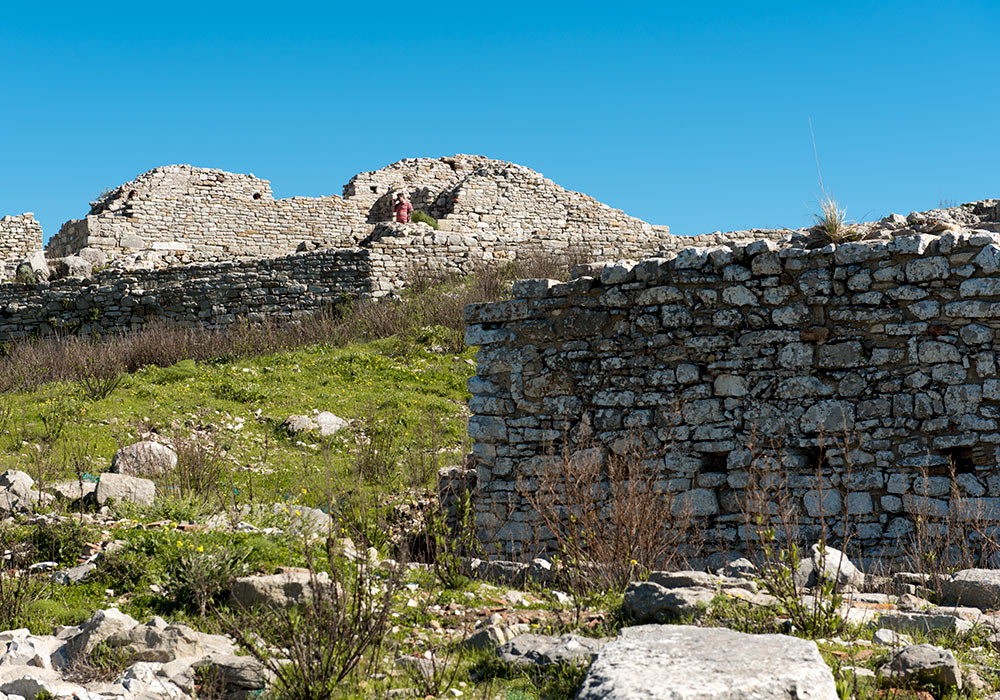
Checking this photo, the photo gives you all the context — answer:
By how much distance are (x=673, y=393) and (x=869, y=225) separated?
2230 millimetres

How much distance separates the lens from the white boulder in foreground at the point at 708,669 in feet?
10.3

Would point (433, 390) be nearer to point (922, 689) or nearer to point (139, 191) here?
point (922, 689)

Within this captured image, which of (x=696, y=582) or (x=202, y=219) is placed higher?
(x=202, y=219)

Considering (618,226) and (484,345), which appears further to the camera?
(618,226)

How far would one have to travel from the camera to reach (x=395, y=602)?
5.65 m

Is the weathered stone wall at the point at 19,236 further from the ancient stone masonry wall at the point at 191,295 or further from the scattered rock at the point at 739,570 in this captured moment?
the scattered rock at the point at 739,570

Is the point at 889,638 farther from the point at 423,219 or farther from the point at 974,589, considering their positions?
the point at 423,219

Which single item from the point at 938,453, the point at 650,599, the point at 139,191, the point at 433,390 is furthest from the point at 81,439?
the point at 139,191

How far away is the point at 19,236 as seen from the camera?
24.8 m

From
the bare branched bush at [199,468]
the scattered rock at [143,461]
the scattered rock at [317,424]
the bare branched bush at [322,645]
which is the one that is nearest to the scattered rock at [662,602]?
the bare branched bush at [322,645]

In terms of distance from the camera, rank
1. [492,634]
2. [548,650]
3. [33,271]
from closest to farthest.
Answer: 1. [548,650]
2. [492,634]
3. [33,271]

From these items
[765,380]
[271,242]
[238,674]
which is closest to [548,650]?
[238,674]

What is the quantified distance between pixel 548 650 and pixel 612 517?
77.6 inches

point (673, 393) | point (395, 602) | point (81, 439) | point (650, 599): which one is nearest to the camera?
point (650, 599)
